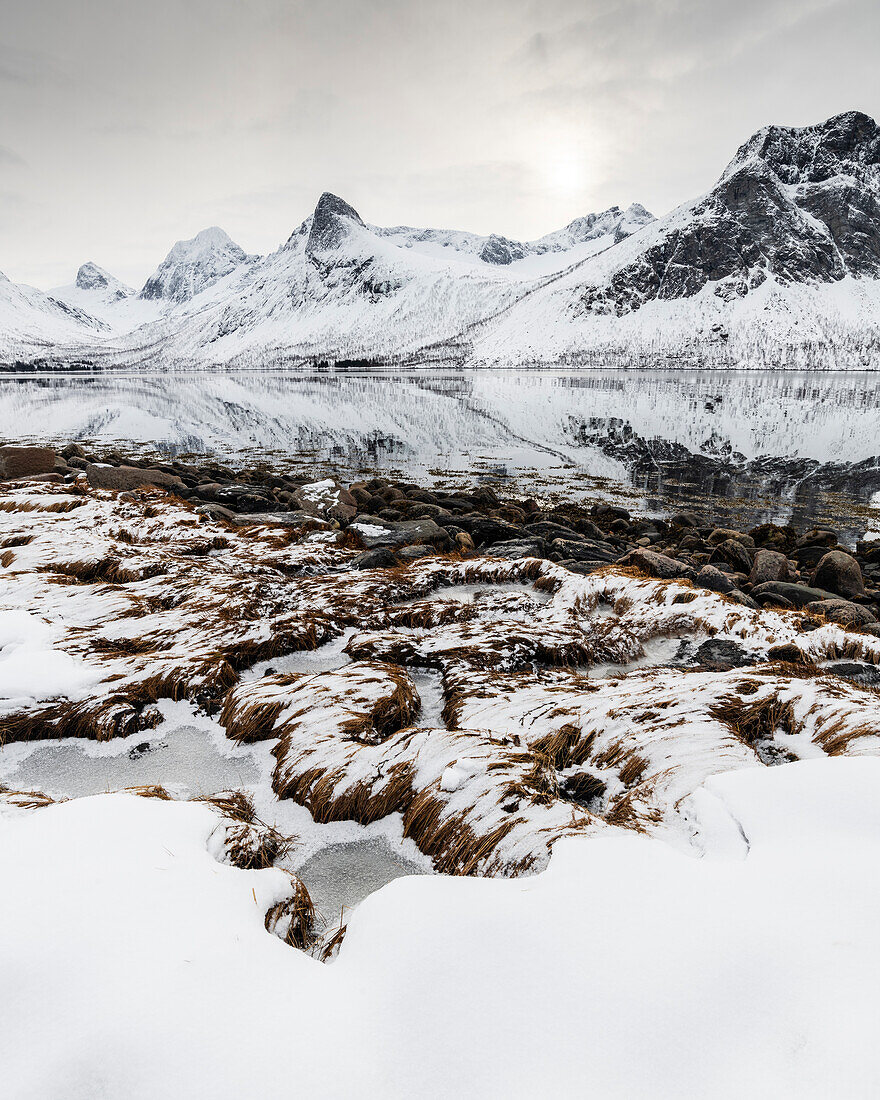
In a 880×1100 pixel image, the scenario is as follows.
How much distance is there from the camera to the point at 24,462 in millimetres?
16609

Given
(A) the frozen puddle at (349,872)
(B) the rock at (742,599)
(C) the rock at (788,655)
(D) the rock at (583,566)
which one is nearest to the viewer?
(A) the frozen puddle at (349,872)

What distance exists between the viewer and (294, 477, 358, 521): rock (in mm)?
12750

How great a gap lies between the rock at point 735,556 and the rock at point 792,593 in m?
1.66

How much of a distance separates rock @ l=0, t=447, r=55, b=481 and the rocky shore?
0.03 m

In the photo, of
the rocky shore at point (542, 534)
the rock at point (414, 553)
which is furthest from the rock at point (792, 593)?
A: the rock at point (414, 553)

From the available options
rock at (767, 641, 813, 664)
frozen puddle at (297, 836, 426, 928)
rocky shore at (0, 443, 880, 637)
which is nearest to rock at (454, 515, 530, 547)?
rocky shore at (0, 443, 880, 637)

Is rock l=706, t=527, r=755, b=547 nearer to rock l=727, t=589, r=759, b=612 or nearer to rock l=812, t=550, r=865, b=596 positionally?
rock l=812, t=550, r=865, b=596

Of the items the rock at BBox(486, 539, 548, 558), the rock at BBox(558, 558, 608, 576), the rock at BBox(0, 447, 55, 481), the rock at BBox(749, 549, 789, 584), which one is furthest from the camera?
the rock at BBox(0, 447, 55, 481)

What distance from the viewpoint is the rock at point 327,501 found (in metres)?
12.8

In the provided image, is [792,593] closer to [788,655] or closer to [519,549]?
[788,655]

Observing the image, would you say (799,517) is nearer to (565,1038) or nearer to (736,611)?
(736,611)

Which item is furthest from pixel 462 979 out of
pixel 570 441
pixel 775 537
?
pixel 570 441

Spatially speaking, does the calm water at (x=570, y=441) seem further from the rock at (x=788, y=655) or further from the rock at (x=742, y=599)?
the rock at (x=788, y=655)

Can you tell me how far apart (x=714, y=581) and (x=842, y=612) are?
1.58 metres
